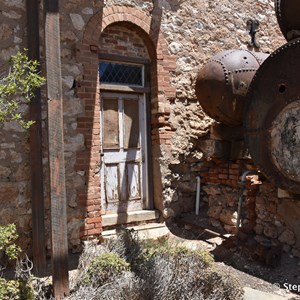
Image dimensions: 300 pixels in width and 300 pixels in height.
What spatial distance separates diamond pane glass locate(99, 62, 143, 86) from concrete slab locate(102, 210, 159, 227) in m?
2.01

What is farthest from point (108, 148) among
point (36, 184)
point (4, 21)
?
point (4, 21)

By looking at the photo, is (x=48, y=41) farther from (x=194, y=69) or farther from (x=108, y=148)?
(x=194, y=69)

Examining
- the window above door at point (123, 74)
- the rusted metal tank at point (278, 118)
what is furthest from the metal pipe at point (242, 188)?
the window above door at point (123, 74)

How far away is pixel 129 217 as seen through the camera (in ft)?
18.3

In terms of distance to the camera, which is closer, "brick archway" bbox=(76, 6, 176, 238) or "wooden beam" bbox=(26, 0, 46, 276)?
"wooden beam" bbox=(26, 0, 46, 276)

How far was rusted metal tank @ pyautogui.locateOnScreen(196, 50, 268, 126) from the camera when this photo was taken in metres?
5.38

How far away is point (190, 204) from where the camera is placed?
627 centimetres

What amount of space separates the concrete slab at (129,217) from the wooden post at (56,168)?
5.90 ft

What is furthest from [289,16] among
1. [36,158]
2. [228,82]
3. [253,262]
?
[36,158]

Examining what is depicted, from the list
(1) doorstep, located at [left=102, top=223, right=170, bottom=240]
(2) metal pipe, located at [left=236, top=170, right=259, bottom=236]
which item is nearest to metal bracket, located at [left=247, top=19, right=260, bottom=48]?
(2) metal pipe, located at [left=236, top=170, right=259, bottom=236]

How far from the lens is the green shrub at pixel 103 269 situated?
3.59 meters

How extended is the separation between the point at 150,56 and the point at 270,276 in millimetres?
3614

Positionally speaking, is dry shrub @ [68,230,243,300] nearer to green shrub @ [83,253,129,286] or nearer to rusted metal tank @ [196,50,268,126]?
green shrub @ [83,253,129,286]

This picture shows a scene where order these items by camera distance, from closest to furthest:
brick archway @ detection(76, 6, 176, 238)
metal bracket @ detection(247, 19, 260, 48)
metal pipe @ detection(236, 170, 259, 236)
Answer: brick archway @ detection(76, 6, 176, 238), metal pipe @ detection(236, 170, 259, 236), metal bracket @ detection(247, 19, 260, 48)
